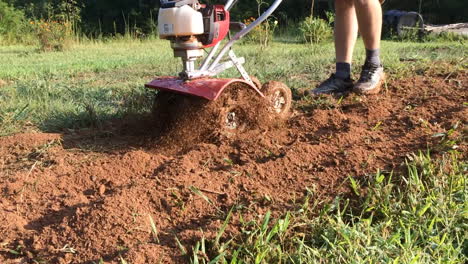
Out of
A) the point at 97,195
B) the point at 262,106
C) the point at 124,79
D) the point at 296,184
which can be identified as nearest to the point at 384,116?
the point at 262,106

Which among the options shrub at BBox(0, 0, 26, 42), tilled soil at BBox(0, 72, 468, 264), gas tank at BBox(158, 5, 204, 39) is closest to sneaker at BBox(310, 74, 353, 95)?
tilled soil at BBox(0, 72, 468, 264)

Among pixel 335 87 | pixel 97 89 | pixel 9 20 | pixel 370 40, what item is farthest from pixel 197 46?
pixel 9 20

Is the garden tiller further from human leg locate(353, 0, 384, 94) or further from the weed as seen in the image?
the weed

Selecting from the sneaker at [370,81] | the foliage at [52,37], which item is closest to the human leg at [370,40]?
the sneaker at [370,81]

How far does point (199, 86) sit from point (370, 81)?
126 cm

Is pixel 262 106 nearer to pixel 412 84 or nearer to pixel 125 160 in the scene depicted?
pixel 125 160

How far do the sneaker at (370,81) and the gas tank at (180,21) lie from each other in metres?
1.20

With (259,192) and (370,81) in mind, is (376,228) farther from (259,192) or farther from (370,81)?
(370,81)

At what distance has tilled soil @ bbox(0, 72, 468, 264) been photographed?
163 centimetres

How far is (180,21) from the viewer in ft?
7.71

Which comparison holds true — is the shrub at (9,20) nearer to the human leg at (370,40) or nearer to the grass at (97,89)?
the grass at (97,89)

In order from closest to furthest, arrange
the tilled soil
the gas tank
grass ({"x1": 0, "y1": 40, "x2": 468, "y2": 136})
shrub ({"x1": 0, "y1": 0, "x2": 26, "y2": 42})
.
Answer: the tilled soil
the gas tank
grass ({"x1": 0, "y1": 40, "x2": 468, "y2": 136})
shrub ({"x1": 0, "y1": 0, "x2": 26, "y2": 42})

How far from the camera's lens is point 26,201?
6.25 ft

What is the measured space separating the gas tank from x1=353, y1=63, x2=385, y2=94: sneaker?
1205 millimetres
